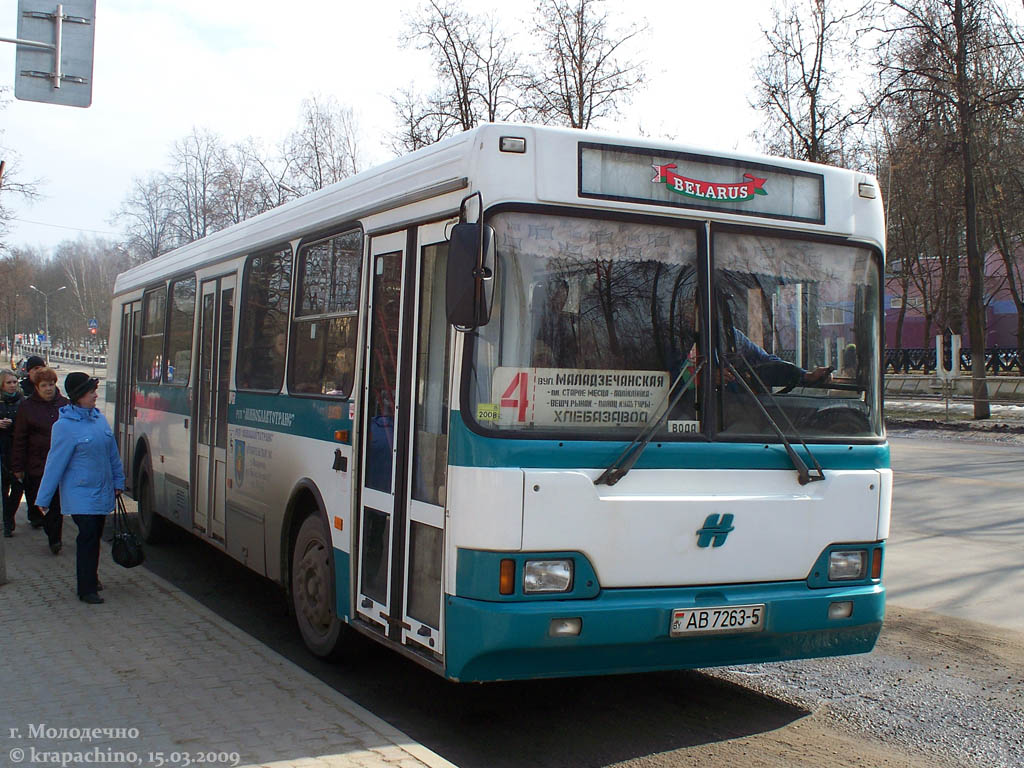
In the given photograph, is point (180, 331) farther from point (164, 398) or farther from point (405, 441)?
point (405, 441)

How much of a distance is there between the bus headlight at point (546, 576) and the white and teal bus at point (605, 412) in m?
0.01

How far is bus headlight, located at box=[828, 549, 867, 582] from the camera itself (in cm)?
541

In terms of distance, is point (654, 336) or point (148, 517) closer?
point (654, 336)

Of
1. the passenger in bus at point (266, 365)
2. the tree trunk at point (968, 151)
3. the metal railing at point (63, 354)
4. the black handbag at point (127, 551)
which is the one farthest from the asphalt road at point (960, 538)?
the metal railing at point (63, 354)

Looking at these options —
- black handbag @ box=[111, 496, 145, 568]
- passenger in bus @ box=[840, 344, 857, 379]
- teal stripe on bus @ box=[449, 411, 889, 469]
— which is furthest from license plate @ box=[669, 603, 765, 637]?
black handbag @ box=[111, 496, 145, 568]

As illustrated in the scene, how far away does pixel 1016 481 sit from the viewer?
15883 millimetres

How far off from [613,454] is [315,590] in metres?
2.54

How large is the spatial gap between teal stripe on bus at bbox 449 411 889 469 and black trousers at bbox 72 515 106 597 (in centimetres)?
413

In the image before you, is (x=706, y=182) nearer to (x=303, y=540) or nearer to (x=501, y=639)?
(x=501, y=639)

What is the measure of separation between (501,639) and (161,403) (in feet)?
22.7

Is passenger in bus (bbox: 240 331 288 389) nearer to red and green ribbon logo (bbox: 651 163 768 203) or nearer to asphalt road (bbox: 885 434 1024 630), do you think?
red and green ribbon logo (bbox: 651 163 768 203)

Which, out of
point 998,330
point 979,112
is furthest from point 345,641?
point 998,330

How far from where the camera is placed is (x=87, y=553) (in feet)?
25.6

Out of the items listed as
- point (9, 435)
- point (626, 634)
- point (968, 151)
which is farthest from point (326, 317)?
point (968, 151)
